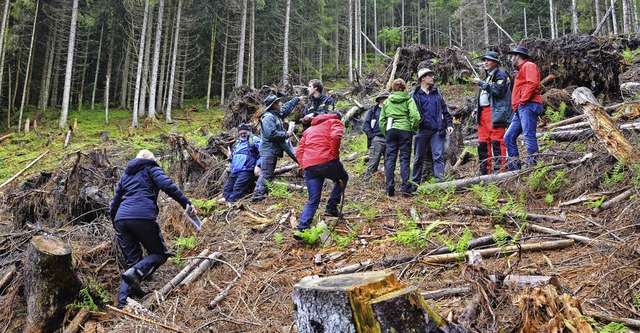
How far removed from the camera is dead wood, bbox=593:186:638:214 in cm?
528

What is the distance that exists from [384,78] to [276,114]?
1368 cm

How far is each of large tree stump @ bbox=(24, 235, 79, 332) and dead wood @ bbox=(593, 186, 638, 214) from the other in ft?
21.3

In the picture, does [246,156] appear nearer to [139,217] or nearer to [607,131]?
[139,217]

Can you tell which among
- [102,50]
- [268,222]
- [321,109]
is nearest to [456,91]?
[321,109]

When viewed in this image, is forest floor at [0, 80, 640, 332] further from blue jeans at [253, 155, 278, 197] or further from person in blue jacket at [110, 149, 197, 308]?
blue jeans at [253, 155, 278, 197]

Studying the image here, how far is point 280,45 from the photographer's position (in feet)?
128

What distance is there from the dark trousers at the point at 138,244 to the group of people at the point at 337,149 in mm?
13

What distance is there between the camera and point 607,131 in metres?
6.28

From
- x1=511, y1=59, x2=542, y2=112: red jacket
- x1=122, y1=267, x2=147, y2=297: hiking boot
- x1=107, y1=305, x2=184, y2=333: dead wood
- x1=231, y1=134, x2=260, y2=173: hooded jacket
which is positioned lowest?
x1=107, y1=305, x2=184, y2=333: dead wood

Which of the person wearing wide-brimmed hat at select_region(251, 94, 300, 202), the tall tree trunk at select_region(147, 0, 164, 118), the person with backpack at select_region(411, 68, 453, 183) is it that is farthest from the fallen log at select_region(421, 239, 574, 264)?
the tall tree trunk at select_region(147, 0, 164, 118)

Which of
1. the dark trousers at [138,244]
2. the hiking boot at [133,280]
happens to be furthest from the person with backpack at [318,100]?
the hiking boot at [133,280]

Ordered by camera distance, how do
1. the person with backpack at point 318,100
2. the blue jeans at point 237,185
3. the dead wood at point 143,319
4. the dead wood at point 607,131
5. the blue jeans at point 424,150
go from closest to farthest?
1. the dead wood at point 143,319
2. the dead wood at point 607,131
3. the blue jeans at point 424,150
4. the person with backpack at point 318,100
5. the blue jeans at point 237,185

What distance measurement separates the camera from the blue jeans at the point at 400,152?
7.62 metres

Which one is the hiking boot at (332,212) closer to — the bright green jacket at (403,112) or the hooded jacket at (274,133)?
the bright green jacket at (403,112)
